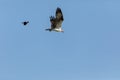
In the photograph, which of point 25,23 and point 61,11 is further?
point 61,11

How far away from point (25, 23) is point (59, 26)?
29.9 ft

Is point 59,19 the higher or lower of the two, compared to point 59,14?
lower

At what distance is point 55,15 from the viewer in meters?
69.9

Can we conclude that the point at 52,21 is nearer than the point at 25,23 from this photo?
No

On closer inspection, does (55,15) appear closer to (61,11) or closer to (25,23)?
(61,11)

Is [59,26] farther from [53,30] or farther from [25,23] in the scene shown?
[25,23]

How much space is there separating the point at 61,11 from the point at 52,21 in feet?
8.26

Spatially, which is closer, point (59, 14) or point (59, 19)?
point (59, 14)

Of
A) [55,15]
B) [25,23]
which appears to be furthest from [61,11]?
[25,23]

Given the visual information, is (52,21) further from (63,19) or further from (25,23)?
(25,23)

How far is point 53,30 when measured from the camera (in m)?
70.0

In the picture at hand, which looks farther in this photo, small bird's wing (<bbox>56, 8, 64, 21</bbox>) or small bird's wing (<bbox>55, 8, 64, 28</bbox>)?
small bird's wing (<bbox>55, 8, 64, 28</bbox>)

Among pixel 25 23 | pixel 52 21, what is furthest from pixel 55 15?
pixel 25 23

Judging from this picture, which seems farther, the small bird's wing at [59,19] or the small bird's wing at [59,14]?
the small bird's wing at [59,19]
